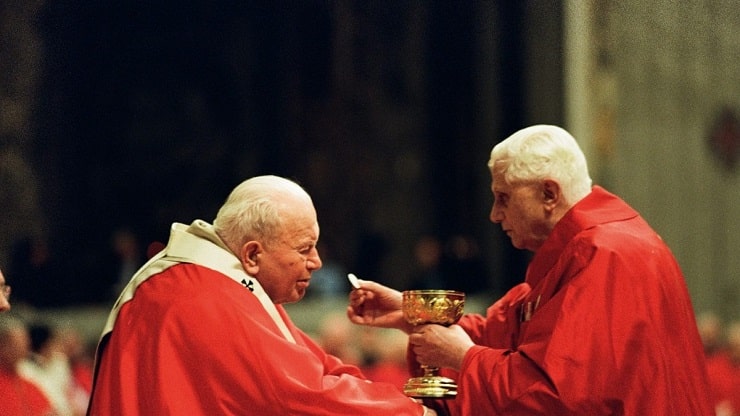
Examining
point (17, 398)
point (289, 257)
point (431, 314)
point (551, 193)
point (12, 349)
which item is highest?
point (551, 193)

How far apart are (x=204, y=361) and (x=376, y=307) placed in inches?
44.7

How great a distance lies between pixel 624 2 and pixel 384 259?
4015 millimetres

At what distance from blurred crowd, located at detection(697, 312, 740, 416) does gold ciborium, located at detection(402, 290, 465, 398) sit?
6394 mm

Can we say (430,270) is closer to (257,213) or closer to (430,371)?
(430,371)

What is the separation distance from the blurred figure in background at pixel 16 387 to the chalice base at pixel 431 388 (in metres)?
3.21

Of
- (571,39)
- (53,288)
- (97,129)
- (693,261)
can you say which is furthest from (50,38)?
(693,261)

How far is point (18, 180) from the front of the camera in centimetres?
1205

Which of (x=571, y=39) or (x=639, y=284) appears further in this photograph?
(x=571, y=39)

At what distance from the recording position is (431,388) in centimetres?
428

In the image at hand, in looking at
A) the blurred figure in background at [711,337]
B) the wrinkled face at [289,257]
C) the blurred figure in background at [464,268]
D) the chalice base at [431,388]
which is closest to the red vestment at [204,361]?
the wrinkled face at [289,257]

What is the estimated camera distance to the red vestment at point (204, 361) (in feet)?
12.5

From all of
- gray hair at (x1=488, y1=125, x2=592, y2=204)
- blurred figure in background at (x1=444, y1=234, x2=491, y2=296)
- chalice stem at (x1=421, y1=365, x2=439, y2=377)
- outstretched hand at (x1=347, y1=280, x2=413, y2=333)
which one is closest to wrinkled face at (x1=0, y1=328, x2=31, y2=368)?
outstretched hand at (x1=347, y1=280, x2=413, y2=333)

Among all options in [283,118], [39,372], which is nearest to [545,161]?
[39,372]

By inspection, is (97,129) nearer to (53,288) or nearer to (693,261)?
(53,288)
